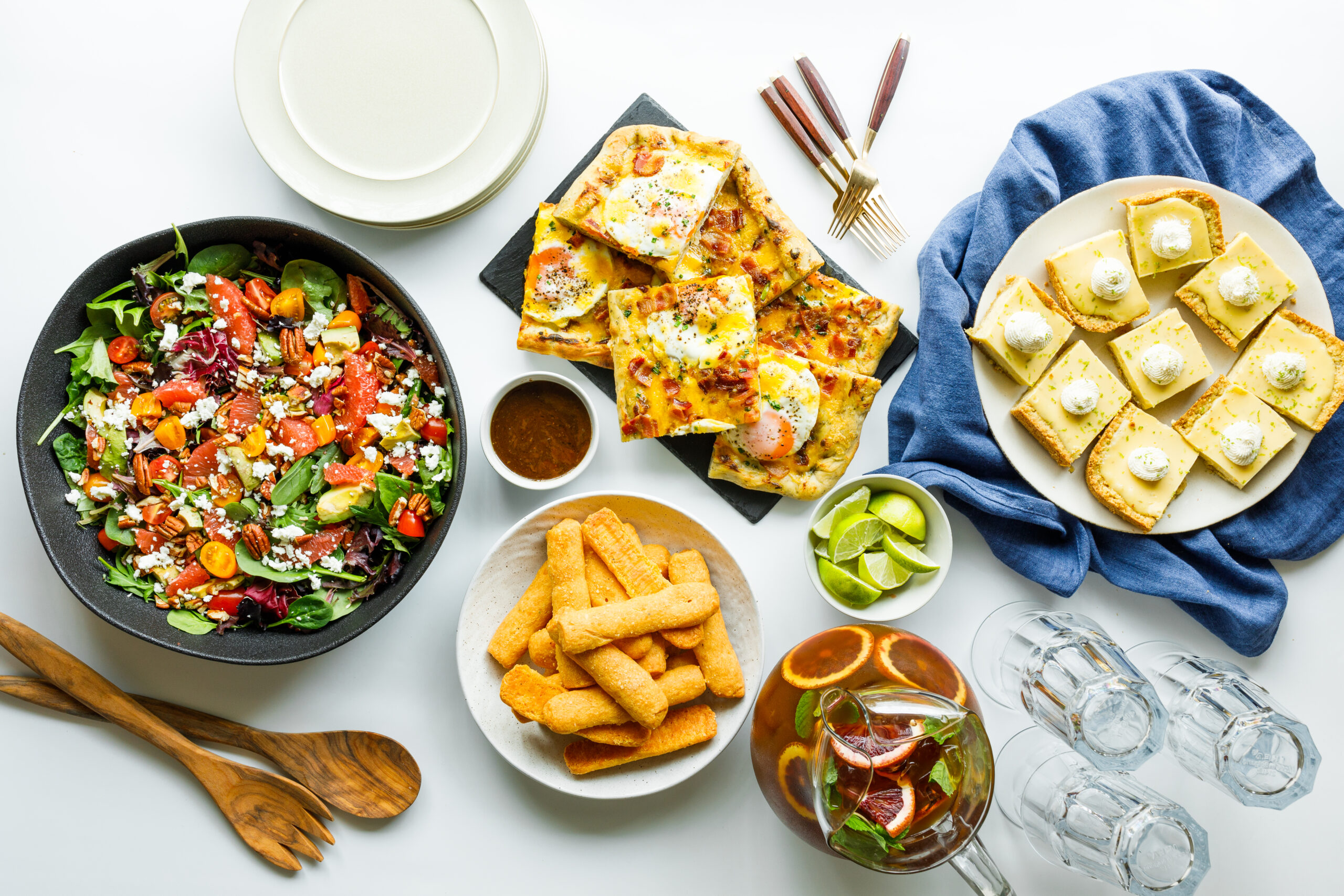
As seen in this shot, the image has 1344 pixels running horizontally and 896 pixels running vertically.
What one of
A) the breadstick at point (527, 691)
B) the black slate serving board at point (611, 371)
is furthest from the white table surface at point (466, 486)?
the breadstick at point (527, 691)

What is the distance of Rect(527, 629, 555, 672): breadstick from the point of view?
2803 millimetres

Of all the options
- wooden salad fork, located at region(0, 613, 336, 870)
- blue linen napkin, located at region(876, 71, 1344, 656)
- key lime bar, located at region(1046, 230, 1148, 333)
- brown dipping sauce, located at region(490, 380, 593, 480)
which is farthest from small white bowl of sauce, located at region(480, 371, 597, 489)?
key lime bar, located at region(1046, 230, 1148, 333)

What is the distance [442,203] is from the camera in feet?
9.48

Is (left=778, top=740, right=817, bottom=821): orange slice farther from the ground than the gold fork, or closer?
closer

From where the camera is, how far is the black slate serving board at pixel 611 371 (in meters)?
3.09

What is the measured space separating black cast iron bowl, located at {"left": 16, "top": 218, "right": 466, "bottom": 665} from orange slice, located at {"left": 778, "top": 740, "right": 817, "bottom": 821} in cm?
132

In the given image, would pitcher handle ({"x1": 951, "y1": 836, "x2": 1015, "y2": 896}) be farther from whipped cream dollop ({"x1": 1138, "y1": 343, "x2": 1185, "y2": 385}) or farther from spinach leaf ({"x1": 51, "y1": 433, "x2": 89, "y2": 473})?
spinach leaf ({"x1": 51, "y1": 433, "x2": 89, "y2": 473})

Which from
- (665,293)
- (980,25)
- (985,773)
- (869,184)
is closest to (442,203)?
(665,293)

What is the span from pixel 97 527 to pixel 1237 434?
13.9 feet

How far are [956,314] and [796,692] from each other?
1525 mm

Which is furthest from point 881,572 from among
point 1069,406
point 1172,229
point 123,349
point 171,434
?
point 123,349

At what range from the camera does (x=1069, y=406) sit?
9.74ft

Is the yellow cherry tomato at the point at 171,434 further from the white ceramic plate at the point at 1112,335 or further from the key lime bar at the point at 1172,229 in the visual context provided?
the key lime bar at the point at 1172,229

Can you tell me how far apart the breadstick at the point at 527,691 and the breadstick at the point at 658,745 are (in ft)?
0.78
